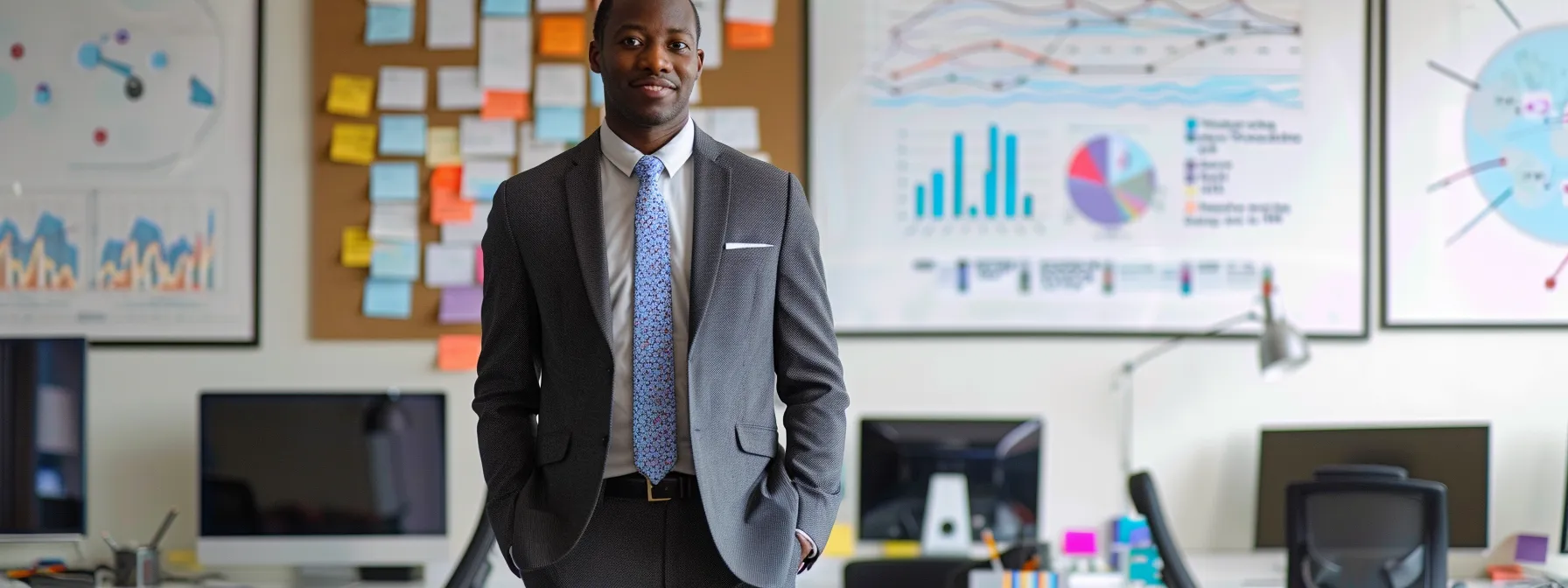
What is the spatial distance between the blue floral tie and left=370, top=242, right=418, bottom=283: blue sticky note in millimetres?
2075

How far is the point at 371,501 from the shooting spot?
10.1 feet

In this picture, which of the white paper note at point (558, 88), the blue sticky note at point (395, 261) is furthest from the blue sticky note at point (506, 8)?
the blue sticky note at point (395, 261)

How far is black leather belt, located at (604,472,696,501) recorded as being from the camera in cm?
147

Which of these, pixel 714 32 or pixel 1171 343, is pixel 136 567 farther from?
pixel 1171 343

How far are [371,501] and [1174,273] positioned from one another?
2072 mm

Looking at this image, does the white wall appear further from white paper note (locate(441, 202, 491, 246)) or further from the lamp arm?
white paper note (locate(441, 202, 491, 246))

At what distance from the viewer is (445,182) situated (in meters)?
3.42

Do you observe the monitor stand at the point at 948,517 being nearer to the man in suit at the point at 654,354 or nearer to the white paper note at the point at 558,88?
the white paper note at the point at 558,88

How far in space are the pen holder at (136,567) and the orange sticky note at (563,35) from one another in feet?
5.11

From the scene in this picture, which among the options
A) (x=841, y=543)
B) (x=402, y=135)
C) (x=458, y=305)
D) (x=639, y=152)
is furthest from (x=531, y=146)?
(x=639, y=152)

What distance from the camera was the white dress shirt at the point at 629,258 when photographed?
148 centimetres

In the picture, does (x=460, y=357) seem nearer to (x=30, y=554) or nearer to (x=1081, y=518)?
(x=30, y=554)

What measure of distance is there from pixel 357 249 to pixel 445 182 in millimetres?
288

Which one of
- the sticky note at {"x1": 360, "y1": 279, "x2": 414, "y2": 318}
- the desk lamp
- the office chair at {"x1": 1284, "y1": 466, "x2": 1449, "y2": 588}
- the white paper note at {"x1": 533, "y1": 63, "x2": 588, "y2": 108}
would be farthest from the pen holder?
the office chair at {"x1": 1284, "y1": 466, "x2": 1449, "y2": 588}
